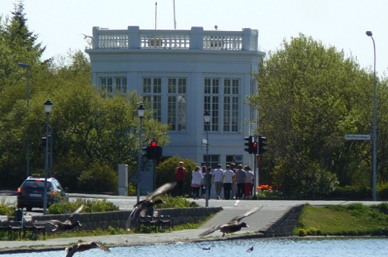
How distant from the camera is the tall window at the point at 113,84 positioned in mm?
73750

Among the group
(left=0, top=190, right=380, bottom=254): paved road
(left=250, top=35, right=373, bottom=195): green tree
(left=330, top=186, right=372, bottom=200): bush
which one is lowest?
(left=0, top=190, right=380, bottom=254): paved road

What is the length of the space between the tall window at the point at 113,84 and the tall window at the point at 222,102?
15.1 ft

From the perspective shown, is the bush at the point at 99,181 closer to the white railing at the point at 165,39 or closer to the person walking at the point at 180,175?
the person walking at the point at 180,175

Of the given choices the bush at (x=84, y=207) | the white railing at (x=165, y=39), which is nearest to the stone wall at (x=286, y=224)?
the bush at (x=84, y=207)

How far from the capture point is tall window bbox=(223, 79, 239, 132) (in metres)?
74.0

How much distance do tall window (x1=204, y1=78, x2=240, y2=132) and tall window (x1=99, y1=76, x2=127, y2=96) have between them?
461 centimetres

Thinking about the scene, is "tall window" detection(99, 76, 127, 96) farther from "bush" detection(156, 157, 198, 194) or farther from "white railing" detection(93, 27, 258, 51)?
"bush" detection(156, 157, 198, 194)

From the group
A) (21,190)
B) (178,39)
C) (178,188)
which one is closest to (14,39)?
(178,39)

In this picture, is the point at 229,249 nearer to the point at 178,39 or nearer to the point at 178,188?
the point at 178,188

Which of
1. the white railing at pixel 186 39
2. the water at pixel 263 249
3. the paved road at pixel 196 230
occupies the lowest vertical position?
the water at pixel 263 249

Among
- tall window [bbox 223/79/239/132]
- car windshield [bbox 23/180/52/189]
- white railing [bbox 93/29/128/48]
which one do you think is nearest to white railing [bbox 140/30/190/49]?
white railing [bbox 93/29/128/48]

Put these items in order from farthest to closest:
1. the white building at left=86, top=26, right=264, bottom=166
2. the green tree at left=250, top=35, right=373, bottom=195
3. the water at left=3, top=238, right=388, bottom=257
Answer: the white building at left=86, top=26, right=264, bottom=166 → the green tree at left=250, top=35, right=373, bottom=195 → the water at left=3, top=238, right=388, bottom=257

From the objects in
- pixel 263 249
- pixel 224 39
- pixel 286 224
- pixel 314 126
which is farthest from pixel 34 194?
pixel 224 39

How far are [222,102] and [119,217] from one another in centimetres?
3041
